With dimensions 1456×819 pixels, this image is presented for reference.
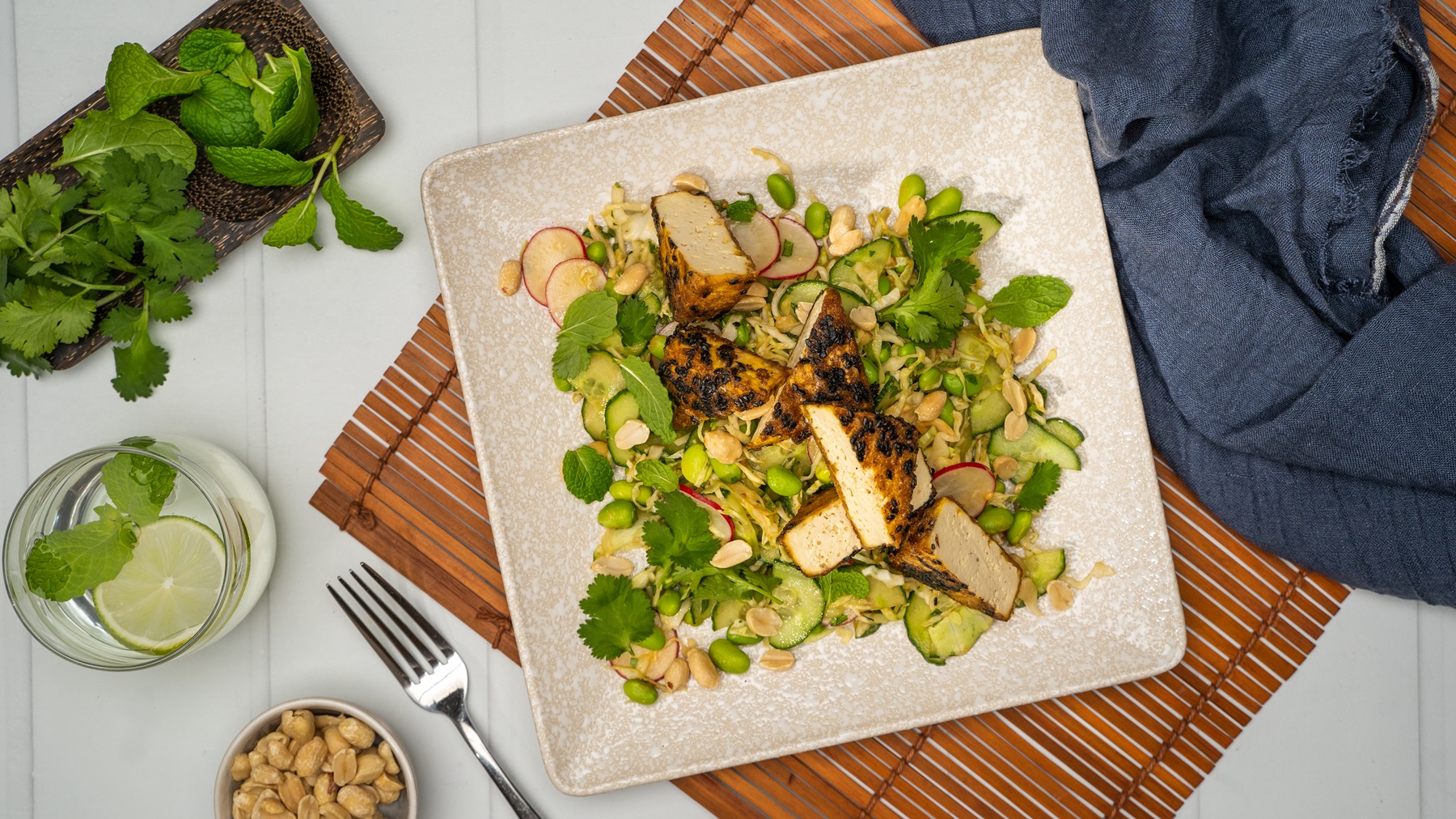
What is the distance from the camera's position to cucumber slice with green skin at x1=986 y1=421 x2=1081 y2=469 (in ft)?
9.76

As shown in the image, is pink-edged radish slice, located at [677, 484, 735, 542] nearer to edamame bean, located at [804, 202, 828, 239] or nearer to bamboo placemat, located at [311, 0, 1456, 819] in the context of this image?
bamboo placemat, located at [311, 0, 1456, 819]

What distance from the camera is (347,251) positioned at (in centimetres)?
314

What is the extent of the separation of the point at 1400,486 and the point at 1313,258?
0.83 metres

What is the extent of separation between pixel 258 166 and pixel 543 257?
979mm

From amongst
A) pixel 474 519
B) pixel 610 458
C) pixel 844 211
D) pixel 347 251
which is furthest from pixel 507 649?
pixel 844 211

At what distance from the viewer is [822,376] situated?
267 cm

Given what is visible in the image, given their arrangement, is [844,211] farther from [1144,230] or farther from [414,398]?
[414,398]

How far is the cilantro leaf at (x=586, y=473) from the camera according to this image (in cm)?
295

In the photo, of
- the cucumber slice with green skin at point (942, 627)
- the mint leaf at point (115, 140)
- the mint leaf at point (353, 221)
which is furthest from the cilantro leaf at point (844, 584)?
the mint leaf at point (115, 140)

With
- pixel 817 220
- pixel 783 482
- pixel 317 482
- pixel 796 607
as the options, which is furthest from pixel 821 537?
pixel 317 482

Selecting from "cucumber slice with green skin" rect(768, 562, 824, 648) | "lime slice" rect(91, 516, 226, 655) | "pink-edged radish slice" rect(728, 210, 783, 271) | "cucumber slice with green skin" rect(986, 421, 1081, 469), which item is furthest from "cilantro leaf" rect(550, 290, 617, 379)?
"cucumber slice with green skin" rect(986, 421, 1081, 469)

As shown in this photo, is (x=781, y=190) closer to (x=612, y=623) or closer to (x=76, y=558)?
(x=612, y=623)

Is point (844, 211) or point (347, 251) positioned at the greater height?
point (844, 211)

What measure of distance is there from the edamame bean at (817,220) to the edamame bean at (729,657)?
4.76ft
